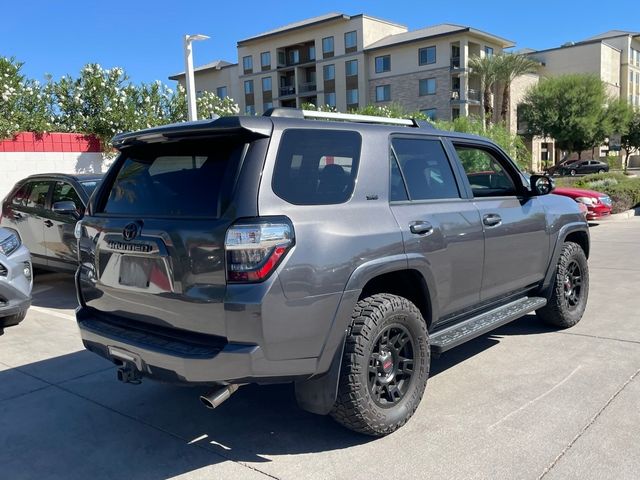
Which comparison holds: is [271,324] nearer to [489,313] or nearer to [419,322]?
[419,322]

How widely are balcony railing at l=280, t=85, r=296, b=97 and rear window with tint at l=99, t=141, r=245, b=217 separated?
205ft

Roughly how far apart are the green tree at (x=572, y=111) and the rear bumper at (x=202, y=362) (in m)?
52.1

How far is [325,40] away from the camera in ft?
198

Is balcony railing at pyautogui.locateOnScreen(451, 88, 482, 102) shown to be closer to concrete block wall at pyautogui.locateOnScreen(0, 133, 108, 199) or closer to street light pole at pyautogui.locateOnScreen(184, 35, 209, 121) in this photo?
street light pole at pyautogui.locateOnScreen(184, 35, 209, 121)

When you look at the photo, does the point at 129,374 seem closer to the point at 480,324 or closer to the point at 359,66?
the point at 480,324

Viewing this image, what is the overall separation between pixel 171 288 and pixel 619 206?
16906 millimetres

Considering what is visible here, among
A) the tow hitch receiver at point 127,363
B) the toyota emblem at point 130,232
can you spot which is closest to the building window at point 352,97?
the toyota emblem at point 130,232

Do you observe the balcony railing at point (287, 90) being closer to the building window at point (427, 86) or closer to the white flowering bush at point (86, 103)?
the building window at point (427, 86)

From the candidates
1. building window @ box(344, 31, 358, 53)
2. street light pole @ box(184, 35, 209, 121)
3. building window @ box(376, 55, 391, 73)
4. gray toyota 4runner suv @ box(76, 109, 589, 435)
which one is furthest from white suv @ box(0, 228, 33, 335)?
building window @ box(344, 31, 358, 53)

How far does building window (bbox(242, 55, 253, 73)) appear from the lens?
220ft

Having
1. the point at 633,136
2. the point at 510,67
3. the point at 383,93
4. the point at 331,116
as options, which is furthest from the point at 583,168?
the point at 331,116

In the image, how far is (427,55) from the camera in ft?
177

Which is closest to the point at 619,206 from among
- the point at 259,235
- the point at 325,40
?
the point at 259,235

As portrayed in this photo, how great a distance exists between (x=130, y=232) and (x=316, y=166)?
3.72ft
